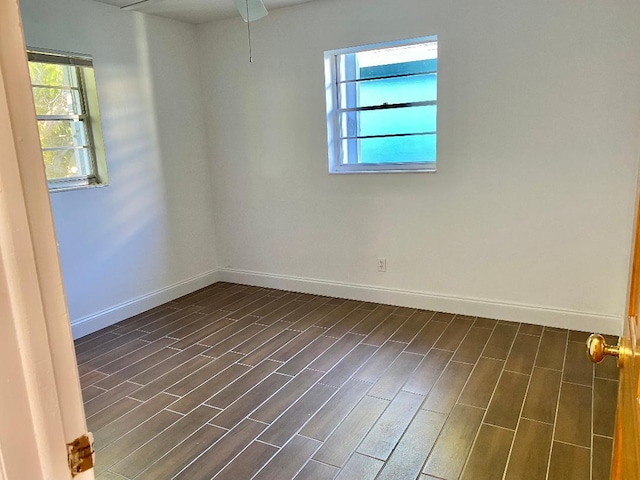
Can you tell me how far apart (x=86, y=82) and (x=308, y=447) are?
3009 millimetres

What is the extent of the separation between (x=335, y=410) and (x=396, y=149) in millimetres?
2144

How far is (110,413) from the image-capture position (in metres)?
2.44

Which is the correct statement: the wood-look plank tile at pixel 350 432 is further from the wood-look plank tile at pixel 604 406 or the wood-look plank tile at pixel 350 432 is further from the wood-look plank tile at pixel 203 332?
the wood-look plank tile at pixel 203 332

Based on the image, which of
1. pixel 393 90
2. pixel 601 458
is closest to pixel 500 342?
pixel 601 458

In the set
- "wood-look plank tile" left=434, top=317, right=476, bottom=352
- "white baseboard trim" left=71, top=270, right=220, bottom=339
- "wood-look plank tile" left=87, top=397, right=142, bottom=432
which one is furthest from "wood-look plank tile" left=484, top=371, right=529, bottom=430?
"white baseboard trim" left=71, top=270, right=220, bottom=339

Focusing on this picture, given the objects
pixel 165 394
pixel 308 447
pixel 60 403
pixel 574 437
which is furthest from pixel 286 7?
pixel 60 403

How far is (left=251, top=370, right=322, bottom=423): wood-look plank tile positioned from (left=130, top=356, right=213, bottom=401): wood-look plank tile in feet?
2.06

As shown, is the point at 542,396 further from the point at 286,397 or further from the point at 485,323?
the point at 286,397

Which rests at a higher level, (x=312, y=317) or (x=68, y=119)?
(x=68, y=119)

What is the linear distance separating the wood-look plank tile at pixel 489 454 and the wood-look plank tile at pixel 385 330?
1.07 metres

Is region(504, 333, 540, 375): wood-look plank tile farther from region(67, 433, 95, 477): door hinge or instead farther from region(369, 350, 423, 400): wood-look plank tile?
region(67, 433, 95, 477): door hinge

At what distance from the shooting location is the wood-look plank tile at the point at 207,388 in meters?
2.48

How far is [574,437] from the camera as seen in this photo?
208 cm

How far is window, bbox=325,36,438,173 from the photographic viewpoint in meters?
3.50
